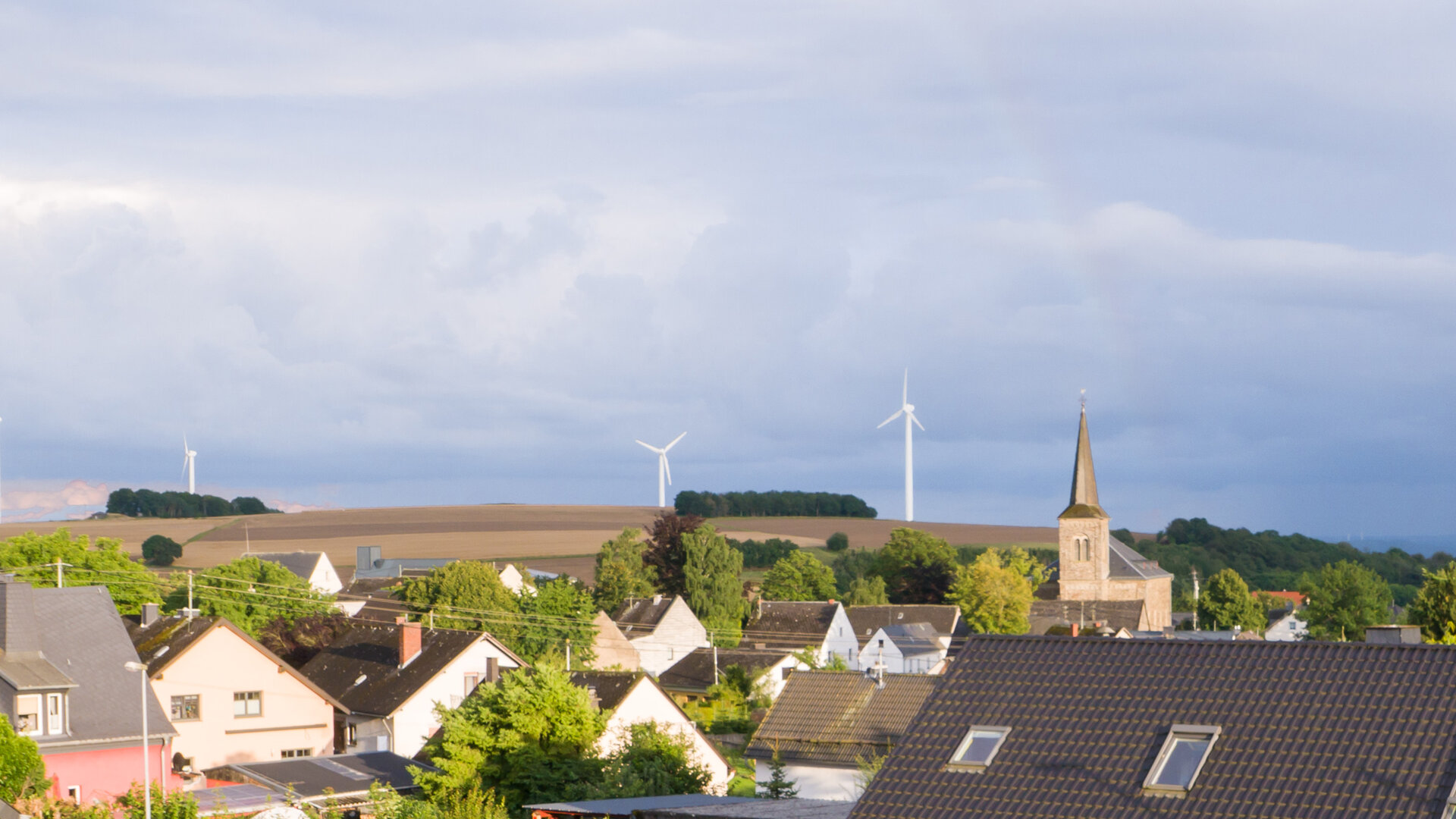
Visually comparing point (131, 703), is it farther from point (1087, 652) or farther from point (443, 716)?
point (1087, 652)

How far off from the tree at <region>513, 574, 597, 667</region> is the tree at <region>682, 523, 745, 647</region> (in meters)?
34.3

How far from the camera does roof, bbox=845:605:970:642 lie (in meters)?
128

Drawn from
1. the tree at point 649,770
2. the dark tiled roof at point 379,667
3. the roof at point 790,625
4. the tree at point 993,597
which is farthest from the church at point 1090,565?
the tree at point 649,770

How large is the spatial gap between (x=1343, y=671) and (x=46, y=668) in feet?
118

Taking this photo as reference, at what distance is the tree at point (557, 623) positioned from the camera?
86875 millimetres

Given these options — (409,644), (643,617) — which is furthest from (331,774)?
(643,617)

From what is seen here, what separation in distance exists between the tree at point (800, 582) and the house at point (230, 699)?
86003 mm

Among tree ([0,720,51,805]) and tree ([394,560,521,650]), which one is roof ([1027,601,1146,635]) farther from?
tree ([0,720,51,805])

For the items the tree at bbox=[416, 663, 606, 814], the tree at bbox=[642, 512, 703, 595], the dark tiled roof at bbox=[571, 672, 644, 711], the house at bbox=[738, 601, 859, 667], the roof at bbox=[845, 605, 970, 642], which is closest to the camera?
the tree at bbox=[416, 663, 606, 814]

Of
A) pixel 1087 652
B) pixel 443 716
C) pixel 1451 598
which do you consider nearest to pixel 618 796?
pixel 443 716

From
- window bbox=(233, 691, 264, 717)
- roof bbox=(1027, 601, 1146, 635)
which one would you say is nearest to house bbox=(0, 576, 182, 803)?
window bbox=(233, 691, 264, 717)

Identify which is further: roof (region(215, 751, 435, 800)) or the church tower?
the church tower

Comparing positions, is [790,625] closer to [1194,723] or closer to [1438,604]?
[1438,604]

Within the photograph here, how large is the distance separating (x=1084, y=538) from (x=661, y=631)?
67835mm
